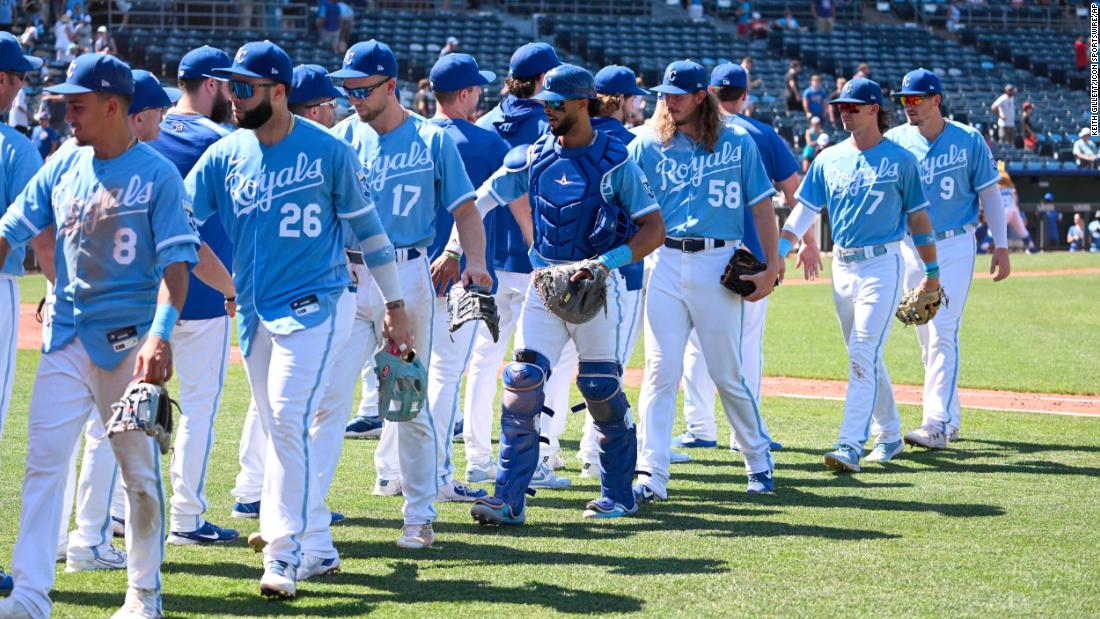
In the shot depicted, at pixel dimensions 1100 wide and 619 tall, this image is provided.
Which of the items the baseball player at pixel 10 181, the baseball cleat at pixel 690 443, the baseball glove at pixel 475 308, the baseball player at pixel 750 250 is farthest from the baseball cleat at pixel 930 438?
the baseball player at pixel 10 181

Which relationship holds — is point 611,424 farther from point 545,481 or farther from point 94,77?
point 94,77

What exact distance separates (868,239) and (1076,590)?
3197mm

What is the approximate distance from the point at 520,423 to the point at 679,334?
1.12 meters

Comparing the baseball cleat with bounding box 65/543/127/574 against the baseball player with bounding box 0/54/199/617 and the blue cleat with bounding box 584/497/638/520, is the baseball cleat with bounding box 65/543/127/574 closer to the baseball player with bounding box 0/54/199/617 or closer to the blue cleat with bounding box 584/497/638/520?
the baseball player with bounding box 0/54/199/617

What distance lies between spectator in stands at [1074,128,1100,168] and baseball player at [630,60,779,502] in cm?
2719

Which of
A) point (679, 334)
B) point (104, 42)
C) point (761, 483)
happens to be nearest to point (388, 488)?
point (679, 334)

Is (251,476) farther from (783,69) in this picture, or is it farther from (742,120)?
(783,69)

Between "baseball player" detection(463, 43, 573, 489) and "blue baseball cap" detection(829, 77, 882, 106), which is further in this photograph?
"blue baseball cap" detection(829, 77, 882, 106)

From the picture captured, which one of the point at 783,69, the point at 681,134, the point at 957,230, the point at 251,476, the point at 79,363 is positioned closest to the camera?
the point at 79,363

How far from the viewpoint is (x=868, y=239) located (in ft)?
26.6

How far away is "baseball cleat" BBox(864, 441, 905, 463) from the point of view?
841 cm

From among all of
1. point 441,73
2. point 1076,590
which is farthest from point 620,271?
point 1076,590

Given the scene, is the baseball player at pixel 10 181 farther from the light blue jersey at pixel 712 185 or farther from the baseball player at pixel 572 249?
Result: the light blue jersey at pixel 712 185

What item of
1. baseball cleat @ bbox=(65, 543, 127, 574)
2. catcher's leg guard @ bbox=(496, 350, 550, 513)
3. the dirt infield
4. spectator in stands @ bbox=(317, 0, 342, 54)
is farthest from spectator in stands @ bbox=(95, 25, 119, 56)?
baseball cleat @ bbox=(65, 543, 127, 574)
